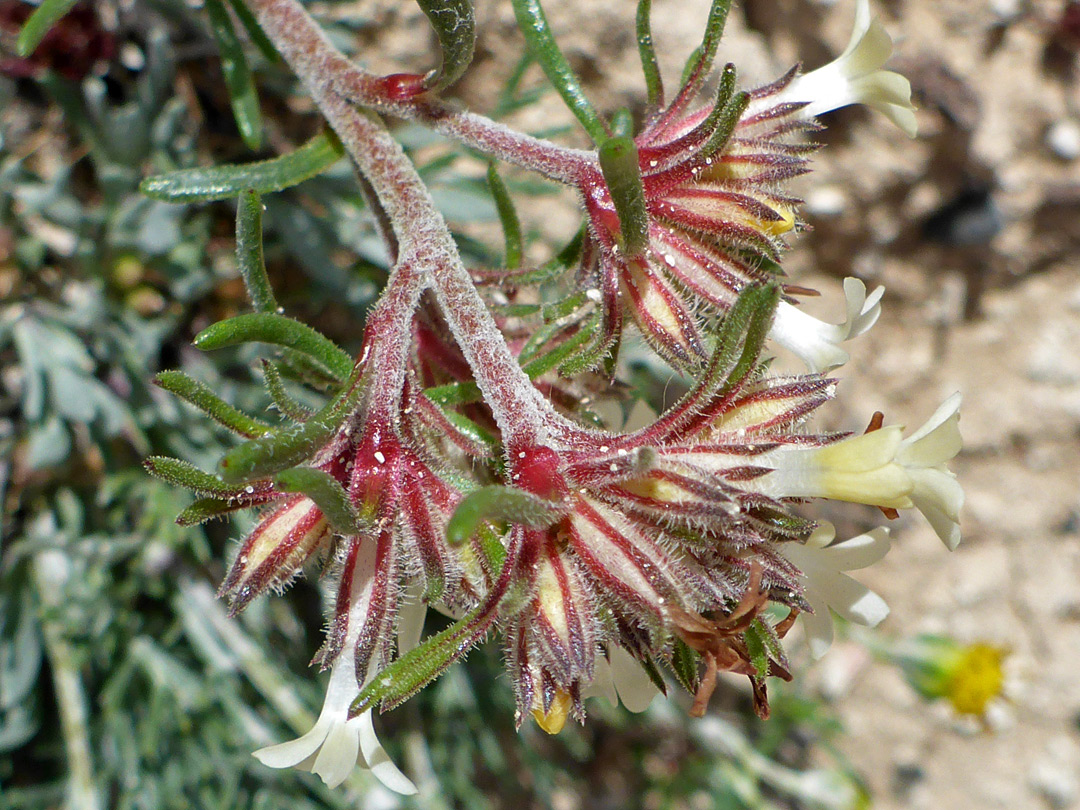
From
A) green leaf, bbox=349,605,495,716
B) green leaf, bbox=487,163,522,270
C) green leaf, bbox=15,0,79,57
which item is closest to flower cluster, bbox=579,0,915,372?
green leaf, bbox=487,163,522,270

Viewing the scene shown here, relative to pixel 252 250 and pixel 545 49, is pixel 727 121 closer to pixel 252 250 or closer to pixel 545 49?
pixel 545 49

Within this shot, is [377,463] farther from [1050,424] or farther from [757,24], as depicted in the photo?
[1050,424]

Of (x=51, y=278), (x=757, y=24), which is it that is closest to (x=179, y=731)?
(x=51, y=278)

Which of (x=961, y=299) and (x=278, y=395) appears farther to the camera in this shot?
(x=961, y=299)

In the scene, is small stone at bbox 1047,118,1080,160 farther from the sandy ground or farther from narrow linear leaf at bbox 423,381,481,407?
narrow linear leaf at bbox 423,381,481,407

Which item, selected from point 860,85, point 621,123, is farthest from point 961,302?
point 621,123

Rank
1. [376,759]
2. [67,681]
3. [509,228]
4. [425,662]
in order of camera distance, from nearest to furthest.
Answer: [425,662] → [376,759] → [509,228] → [67,681]
